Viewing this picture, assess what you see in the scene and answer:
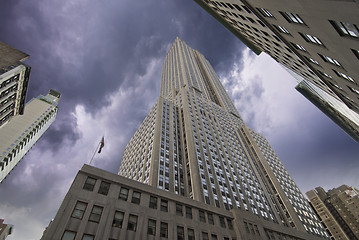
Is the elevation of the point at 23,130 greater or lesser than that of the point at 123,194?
greater

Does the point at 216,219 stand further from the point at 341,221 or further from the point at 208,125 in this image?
the point at 341,221

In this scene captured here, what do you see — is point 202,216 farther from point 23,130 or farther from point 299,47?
point 23,130

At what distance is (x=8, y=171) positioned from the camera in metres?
86.8

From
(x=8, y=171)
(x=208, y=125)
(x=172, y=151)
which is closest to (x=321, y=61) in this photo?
(x=172, y=151)

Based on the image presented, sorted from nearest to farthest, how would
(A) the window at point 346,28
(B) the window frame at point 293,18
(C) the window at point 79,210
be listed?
(A) the window at point 346,28 → (B) the window frame at point 293,18 → (C) the window at point 79,210

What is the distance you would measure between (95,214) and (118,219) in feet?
9.32

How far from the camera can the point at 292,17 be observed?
743 inches

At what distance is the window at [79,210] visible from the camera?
70.7 feet

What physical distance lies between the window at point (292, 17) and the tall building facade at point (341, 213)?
17254 cm

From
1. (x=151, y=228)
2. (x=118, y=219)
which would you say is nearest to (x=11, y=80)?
(x=118, y=219)

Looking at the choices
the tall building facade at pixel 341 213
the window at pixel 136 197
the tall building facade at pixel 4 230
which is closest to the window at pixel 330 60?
the window at pixel 136 197

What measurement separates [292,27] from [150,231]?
1162 inches

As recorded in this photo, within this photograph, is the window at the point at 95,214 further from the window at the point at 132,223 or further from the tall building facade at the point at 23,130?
the tall building facade at the point at 23,130

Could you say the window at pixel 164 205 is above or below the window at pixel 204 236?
above
